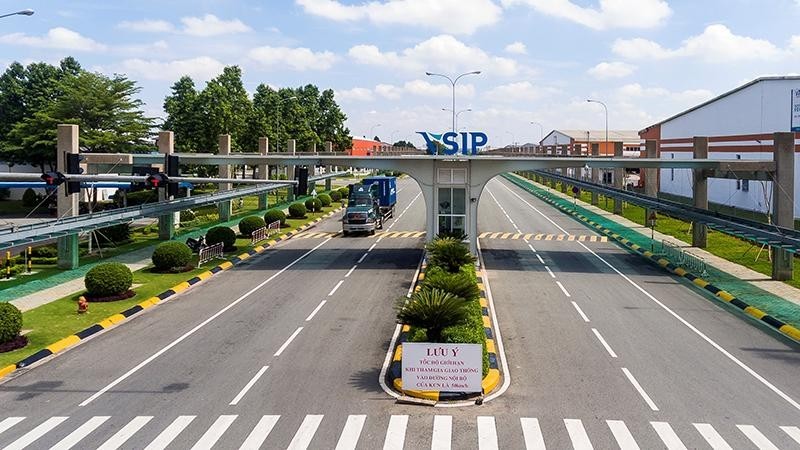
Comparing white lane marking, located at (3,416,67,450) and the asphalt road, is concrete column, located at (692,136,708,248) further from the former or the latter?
white lane marking, located at (3,416,67,450)

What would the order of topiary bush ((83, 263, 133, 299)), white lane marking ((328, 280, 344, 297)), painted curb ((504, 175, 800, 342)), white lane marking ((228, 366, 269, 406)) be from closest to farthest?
1. white lane marking ((228, 366, 269, 406))
2. painted curb ((504, 175, 800, 342))
3. topiary bush ((83, 263, 133, 299))
4. white lane marking ((328, 280, 344, 297))

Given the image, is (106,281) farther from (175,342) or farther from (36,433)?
(36,433)

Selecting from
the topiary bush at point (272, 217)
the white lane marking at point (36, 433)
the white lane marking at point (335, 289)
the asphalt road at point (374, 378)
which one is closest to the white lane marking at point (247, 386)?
the asphalt road at point (374, 378)

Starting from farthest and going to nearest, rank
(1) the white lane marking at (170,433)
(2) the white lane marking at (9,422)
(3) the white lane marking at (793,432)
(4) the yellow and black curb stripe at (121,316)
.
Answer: (4) the yellow and black curb stripe at (121,316) < (2) the white lane marking at (9,422) < (3) the white lane marking at (793,432) < (1) the white lane marking at (170,433)

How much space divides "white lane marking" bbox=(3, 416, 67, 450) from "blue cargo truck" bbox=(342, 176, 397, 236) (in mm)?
36438

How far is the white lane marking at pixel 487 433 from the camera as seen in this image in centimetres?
1430

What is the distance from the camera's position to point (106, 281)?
28172 mm

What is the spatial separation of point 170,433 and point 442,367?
667 cm

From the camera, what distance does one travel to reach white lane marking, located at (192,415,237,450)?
14.4 metres

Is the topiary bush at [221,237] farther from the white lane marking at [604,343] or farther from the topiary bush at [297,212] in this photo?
the white lane marking at [604,343]

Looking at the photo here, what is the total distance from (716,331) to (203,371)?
1787 cm

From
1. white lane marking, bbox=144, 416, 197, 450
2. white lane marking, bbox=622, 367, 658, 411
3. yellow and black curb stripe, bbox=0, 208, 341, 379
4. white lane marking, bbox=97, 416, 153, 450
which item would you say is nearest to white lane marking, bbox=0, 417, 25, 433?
white lane marking, bbox=97, 416, 153, 450

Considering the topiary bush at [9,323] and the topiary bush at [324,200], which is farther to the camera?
the topiary bush at [324,200]

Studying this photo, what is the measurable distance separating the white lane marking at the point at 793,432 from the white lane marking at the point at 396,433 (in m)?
8.58
